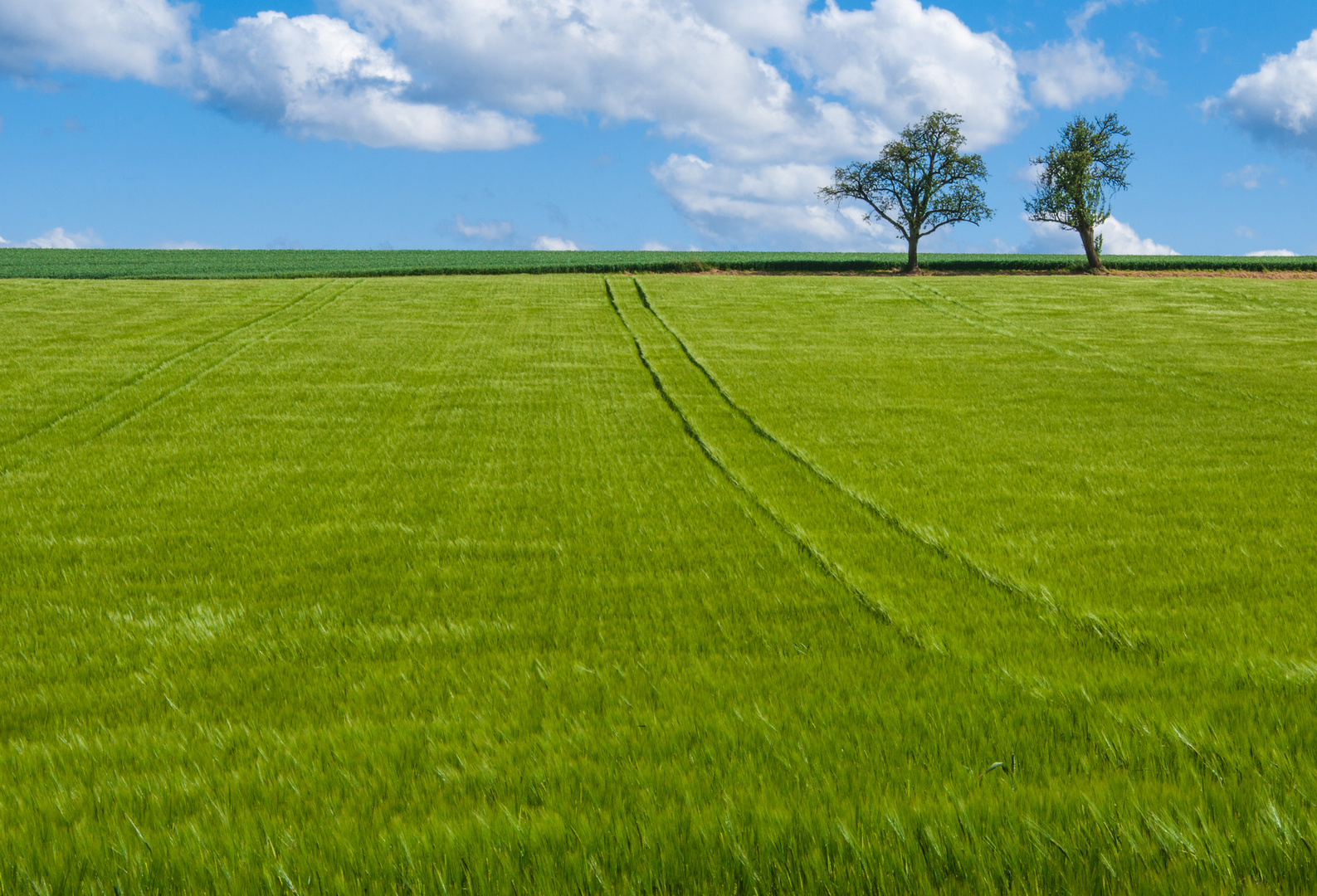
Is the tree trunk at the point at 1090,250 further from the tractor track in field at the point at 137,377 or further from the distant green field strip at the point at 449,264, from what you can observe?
the tractor track in field at the point at 137,377

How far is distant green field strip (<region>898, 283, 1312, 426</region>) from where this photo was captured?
→ 18906mm

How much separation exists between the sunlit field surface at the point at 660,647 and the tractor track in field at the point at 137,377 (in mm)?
263

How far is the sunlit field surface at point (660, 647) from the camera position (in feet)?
11.9

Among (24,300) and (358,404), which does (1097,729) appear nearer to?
(358,404)

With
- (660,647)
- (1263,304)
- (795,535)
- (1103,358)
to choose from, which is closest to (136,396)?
(795,535)

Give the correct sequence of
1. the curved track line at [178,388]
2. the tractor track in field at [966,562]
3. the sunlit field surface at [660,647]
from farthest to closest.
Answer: the curved track line at [178,388]
the tractor track in field at [966,562]
the sunlit field surface at [660,647]

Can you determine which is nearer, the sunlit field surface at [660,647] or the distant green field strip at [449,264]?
the sunlit field surface at [660,647]

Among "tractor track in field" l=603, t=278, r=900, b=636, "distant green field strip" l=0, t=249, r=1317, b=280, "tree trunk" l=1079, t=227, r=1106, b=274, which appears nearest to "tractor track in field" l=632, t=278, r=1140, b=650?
"tractor track in field" l=603, t=278, r=900, b=636

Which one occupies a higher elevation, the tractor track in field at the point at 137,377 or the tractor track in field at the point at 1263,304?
the tractor track in field at the point at 1263,304

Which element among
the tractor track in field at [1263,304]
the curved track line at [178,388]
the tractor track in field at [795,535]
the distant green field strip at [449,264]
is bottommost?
the tractor track in field at [795,535]

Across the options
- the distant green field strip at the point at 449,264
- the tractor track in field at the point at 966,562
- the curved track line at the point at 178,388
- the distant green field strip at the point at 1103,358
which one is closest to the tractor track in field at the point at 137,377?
the curved track line at the point at 178,388

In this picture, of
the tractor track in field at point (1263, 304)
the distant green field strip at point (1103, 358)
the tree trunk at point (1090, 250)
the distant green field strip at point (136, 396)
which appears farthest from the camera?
the tree trunk at point (1090, 250)

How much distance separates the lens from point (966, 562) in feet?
26.5

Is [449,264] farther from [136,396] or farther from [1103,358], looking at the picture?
[1103,358]
